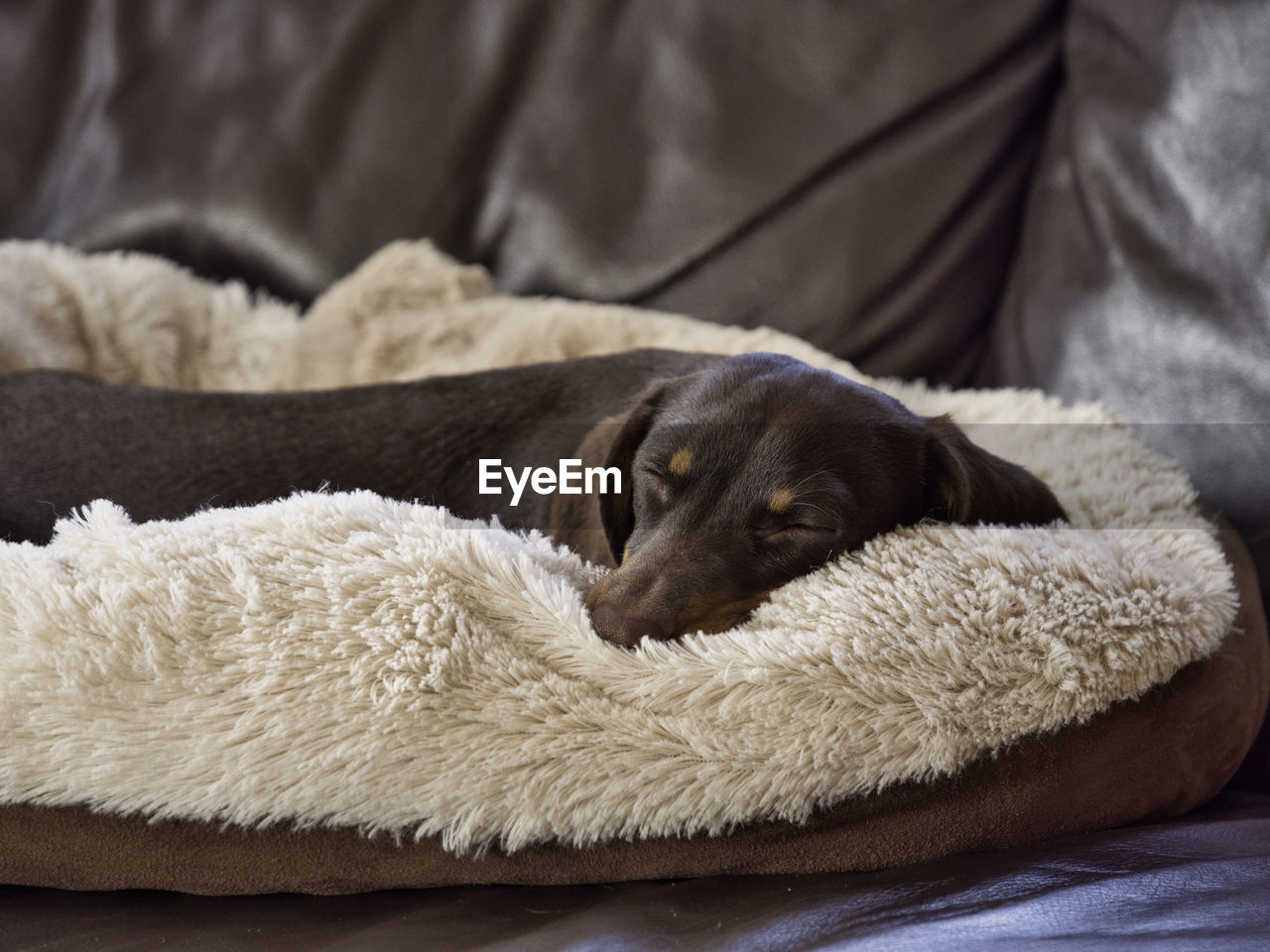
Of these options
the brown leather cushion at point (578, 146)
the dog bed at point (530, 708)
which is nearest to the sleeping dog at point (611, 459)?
the dog bed at point (530, 708)

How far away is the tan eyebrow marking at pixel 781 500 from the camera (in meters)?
1.41

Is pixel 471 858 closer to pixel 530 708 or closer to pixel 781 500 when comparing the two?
pixel 530 708

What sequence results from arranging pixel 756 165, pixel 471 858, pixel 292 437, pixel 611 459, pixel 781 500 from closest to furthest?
pixel 471 858
pixel 781 500
pixel 611 459
pixel 292 437
pixel 756 165

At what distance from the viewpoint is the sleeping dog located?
1.41m

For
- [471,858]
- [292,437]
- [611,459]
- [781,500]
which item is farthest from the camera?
[292,437]

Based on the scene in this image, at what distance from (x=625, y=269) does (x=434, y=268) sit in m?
0.44

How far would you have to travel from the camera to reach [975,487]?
4.77 feet

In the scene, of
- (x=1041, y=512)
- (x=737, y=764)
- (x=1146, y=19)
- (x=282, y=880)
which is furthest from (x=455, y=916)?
(x=1146, y=19)

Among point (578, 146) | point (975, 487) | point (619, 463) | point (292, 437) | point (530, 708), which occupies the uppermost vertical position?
point (578, 146)

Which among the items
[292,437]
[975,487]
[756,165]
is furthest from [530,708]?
[756,165]

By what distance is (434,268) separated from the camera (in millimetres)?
2371

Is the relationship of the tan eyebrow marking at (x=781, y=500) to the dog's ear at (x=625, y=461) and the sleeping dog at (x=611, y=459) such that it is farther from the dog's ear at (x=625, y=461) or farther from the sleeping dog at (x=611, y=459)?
the dog's ear at (x=625, y=461)

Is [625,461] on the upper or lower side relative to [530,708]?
upper

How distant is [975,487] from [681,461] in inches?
16.5
